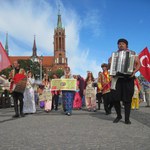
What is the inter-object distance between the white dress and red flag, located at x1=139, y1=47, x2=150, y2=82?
16.7 feet

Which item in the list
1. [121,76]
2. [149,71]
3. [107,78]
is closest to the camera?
[121,76]

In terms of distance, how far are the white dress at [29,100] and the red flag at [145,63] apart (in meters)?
5.10

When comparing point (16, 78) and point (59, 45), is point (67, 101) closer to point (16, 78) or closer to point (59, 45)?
point (16, 78)

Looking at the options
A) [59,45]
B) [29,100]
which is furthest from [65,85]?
[59,45]

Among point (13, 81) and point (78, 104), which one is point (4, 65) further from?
point (78, 104)

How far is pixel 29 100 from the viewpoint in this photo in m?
13.7

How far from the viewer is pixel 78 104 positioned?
18.9 m

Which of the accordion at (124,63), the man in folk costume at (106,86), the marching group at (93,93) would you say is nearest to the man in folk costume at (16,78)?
the marching group at (93,93)

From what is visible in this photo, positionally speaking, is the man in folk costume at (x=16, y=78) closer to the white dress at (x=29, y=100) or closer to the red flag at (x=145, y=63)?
the white dress at (x=29, y=100)

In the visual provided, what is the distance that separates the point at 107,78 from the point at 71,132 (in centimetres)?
647

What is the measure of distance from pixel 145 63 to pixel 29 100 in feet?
19.3

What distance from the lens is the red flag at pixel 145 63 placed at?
15.6 metres

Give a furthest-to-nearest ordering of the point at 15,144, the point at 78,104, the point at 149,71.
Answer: the point at 78,104 < the point at 149,71 < the point at 15,144

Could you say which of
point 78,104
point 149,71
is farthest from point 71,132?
point 78,104
